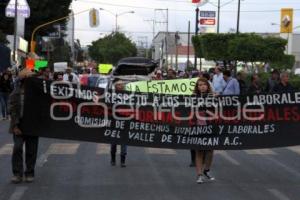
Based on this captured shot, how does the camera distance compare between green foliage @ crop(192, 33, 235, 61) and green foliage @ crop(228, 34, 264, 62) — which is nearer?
green foliage @ crop(228, 34, 264, 62)

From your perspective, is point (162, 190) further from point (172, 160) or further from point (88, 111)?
point (172, 160)

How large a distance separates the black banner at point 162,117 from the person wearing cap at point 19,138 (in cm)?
14

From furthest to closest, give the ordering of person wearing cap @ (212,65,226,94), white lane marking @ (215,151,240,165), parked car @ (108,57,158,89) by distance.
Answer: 1. parked car @ (108,57,158,89)
2. person wearing cap @ (212,65,226,94)
3. white lane marking @ (215,151,240,165)

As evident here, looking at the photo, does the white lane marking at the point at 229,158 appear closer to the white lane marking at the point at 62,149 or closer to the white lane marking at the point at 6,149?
the white lane marking at the point at 62,149

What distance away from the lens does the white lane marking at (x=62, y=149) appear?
13.9 m

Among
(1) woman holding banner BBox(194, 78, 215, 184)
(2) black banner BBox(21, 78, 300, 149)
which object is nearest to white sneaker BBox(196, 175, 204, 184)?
(1) woman holding banner BBox(194, 78, 215, 184)

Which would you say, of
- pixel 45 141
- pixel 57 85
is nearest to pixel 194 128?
pixel 57 85

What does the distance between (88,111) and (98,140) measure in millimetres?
488

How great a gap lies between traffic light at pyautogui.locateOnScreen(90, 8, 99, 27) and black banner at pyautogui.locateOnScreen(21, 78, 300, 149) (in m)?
38.8

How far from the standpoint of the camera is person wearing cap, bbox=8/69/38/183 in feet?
32.8

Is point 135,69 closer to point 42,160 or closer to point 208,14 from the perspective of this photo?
point 42,160

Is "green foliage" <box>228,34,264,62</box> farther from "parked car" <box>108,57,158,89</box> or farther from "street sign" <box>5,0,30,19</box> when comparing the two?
"parked car" <box>108,57,158,89</box>

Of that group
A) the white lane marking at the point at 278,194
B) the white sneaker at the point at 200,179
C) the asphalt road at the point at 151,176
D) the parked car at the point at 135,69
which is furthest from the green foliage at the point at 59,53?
the white lane marking at the point at 278,194

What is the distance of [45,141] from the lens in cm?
1622
